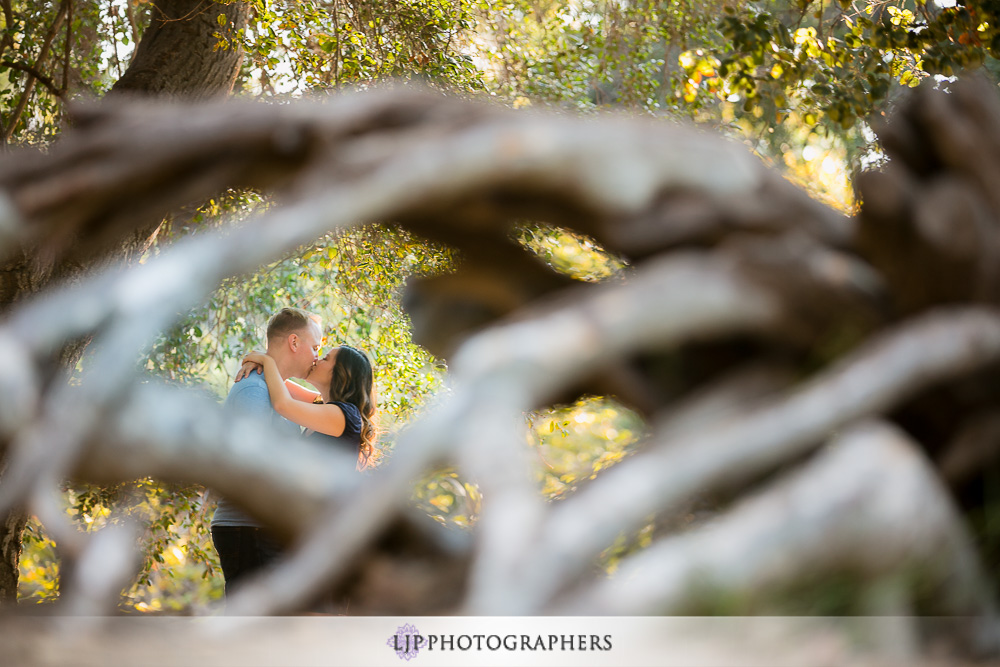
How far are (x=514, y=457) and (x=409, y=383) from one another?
2720 mm

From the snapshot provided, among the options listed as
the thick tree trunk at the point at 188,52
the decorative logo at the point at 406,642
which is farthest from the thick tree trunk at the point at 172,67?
the decorative logo at the point at 406,642

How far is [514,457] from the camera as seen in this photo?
0.87 m

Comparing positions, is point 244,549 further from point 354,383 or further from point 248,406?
point 354,383

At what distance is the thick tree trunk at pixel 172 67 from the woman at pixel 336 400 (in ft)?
3.71

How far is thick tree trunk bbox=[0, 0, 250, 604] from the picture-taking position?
279cm

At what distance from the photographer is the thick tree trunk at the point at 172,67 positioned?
279 centimetres

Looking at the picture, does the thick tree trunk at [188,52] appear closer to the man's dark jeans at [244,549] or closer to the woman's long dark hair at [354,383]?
the woman's long dark hair at [354,383]

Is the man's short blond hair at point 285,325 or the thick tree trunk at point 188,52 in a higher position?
the thick tree trunk at point 188,52

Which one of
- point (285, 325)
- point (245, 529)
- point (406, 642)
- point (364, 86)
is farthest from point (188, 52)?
point (406, 642)

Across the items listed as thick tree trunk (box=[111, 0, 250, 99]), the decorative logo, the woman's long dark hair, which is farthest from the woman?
thick tree trunk (box=[111, 0, 250, 99])

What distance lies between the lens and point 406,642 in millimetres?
1037

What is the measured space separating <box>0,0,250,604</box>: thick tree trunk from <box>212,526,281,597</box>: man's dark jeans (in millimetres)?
1231

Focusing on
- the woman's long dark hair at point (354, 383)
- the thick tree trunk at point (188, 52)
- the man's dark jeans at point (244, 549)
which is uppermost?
the thick tree trunk at point (188, 52)

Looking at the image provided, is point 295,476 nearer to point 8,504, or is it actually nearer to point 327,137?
point 8,504
